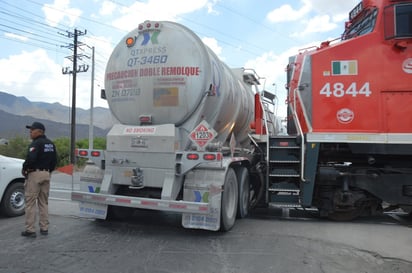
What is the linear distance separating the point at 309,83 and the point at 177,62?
2695mm

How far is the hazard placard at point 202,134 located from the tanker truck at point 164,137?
0.02m

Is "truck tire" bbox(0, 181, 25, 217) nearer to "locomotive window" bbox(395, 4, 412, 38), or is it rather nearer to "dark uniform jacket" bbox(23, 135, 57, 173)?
"dark uniform jacket" bbox(23, 135, 57, 173)

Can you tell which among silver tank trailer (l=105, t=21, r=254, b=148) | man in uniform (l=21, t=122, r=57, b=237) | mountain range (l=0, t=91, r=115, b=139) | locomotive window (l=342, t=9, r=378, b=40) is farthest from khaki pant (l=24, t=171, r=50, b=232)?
mountain range (l=0, t=91, r=115, b=139)

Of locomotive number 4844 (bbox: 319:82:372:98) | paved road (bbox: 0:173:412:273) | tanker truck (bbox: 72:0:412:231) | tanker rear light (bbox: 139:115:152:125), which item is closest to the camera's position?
paved road (bbox: 0:173:412:273)

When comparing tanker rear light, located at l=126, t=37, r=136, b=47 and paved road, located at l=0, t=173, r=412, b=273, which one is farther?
tanker rear light, located at l=126, t=37, r=136, b=47

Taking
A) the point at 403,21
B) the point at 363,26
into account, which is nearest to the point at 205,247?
the point at 403,21

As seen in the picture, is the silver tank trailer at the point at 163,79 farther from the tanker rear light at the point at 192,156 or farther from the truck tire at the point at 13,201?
the truck tire at the point at 13,201

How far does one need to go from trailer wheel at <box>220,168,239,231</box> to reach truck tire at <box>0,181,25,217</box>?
410 centimetres

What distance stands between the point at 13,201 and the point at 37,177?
1.81 meters

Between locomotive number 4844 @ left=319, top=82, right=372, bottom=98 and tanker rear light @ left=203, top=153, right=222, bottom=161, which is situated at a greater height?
locomotive number 4844 @ left=319, top=82, right=372, bottom=98

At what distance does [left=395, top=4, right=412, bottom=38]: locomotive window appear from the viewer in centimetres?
664

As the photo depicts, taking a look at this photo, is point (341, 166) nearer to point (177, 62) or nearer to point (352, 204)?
point (352, 204)

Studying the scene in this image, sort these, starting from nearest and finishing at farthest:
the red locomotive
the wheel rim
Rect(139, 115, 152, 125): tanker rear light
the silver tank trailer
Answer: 1. the silver tank trailer
2. Rect(139, 115, 152, 125): tanker rear light
3. the red locomotive
4. the wheel rim

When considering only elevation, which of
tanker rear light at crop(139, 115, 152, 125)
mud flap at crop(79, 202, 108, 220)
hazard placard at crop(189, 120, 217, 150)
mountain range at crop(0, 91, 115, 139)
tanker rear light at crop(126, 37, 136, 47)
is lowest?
mud flap at crop(79, 202, 108, 220)
